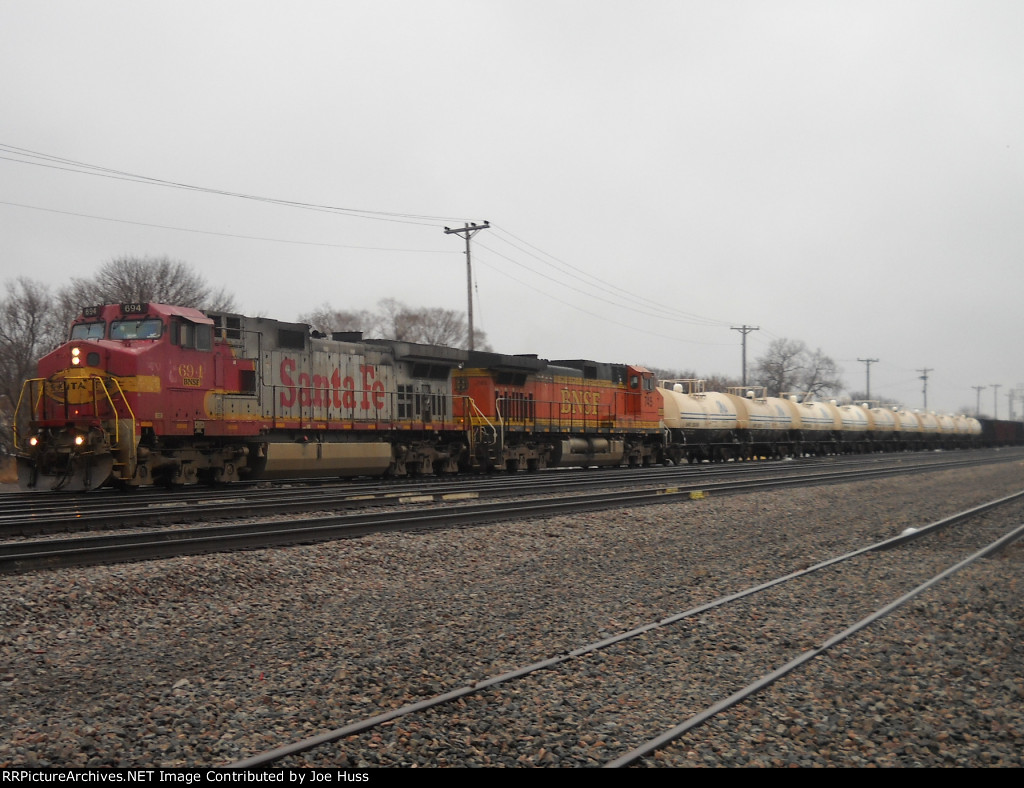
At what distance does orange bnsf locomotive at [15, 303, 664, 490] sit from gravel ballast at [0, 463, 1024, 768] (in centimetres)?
677

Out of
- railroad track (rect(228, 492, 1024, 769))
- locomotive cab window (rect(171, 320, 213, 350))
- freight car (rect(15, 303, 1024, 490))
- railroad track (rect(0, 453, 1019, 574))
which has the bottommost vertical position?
railroad track (rect(228, 492, 1024, 769))

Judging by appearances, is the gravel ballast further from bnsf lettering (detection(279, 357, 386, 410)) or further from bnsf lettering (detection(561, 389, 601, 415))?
bnsf lettering (detection(561, 389, 601, 415))

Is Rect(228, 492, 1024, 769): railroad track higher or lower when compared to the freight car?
lower

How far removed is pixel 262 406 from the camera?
17.6 metres

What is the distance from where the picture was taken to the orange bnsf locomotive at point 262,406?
14922mm

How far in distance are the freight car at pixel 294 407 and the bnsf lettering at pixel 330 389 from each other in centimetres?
3

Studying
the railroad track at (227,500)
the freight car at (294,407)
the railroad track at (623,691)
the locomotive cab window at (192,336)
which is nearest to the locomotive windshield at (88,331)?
the freight car at (294,407)

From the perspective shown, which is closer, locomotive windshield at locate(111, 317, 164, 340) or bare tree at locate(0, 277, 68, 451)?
locomotive windshield at locate(111, 317, 164, 340)

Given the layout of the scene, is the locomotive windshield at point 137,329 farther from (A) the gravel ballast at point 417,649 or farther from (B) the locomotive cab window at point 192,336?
(A) the gravel ballast at point 417,649

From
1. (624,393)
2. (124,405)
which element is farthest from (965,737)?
(624,393)

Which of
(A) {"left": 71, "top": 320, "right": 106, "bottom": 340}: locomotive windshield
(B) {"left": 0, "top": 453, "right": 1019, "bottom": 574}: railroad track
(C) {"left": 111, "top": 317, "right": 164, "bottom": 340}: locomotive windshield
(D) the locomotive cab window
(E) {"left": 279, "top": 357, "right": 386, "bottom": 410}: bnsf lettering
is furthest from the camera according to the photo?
(E) {"left": 279, "top": 357, "right": 386, "bottom": 410}: bnsf lettering

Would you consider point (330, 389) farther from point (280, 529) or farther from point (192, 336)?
point (280, 529)

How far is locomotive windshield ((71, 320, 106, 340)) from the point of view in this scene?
1608 cm

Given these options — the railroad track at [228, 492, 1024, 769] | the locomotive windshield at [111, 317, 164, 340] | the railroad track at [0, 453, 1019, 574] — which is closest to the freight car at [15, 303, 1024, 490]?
the locomotive windshield at [111, 317, 164, 340]
